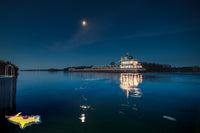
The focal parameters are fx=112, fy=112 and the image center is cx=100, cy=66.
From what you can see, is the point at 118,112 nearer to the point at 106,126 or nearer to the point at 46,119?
the point at 106,126

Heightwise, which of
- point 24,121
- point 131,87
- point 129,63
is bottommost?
point 131,87

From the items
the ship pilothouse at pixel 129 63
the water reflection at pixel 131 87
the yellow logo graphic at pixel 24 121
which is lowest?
the water reflection at pixel 131 87

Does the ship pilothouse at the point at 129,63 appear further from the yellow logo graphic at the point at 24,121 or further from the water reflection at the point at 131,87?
the yellow logo graphic at the point at 24,121

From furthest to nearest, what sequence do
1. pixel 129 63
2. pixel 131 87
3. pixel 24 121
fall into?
pixel 129 63
pixel 131 87
pixel 24 121

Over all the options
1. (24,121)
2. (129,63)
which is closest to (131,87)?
(24,121)

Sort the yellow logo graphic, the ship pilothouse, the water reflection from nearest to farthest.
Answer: the yellow logo graphic
the water reflection
the ship pilothouse

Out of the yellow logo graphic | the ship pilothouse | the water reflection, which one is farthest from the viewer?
the ship pilothouse

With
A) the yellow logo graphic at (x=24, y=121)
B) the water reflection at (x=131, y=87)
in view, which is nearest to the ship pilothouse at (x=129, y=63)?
the water reflection at (x=131, y=87)

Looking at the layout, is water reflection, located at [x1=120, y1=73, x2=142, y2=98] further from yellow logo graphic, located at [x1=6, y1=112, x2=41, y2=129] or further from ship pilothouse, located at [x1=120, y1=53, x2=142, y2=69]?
ship pilothouse, located at [x1=120, y1=53, x2=142, y2=69]

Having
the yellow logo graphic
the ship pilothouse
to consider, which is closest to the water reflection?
the yellow logo graphic

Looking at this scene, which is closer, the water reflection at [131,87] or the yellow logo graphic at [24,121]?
the yellow logo graphic at [24,121]

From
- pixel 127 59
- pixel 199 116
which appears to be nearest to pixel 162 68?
pixel 127 59

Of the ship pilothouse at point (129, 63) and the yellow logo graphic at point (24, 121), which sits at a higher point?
the ship pilothouse at point (129, 63)

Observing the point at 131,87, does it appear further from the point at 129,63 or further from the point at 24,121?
the point at 129,63
